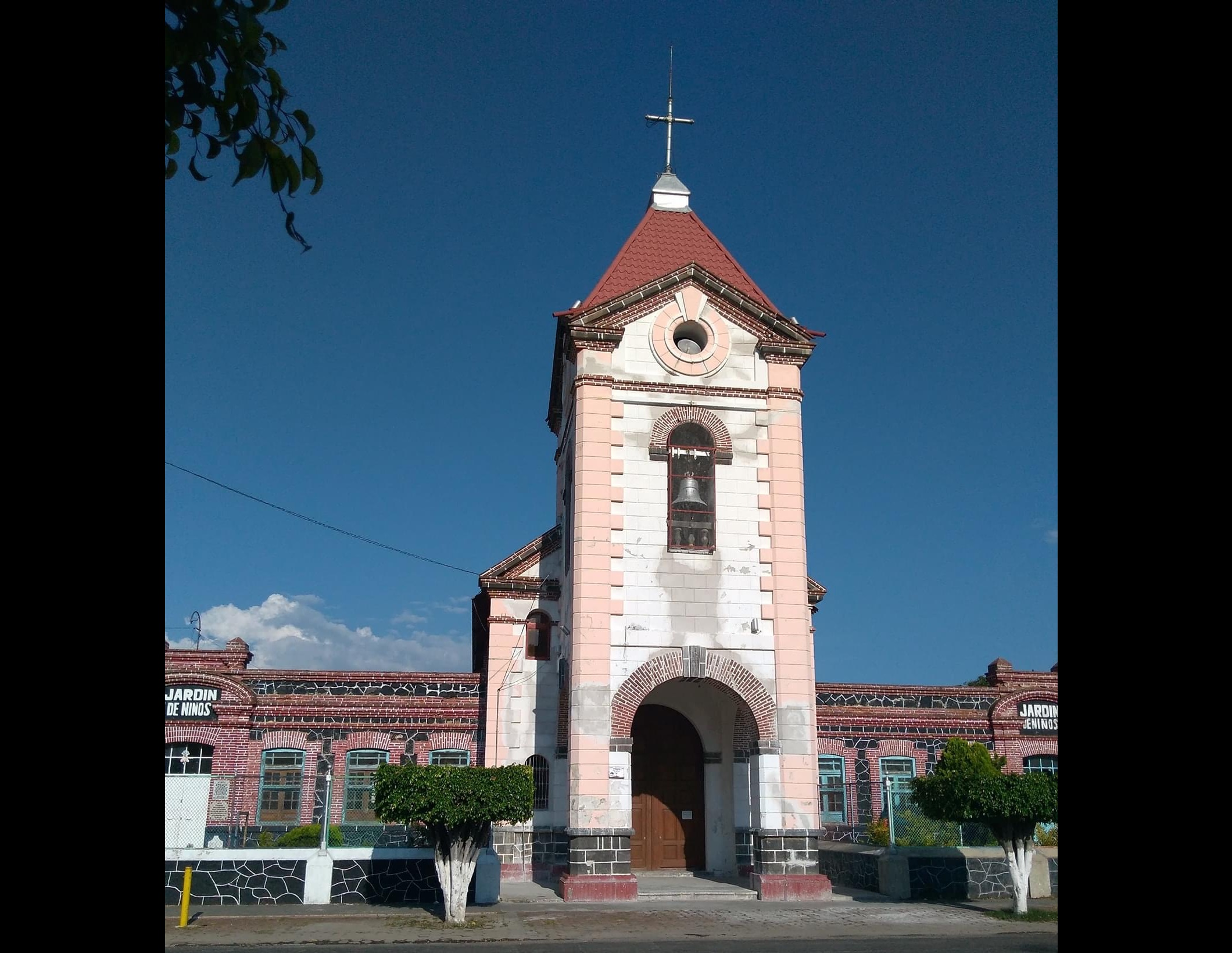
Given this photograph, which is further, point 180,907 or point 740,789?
point 740,789

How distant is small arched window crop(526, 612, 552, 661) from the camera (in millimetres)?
23719

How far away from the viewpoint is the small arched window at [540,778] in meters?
22.4

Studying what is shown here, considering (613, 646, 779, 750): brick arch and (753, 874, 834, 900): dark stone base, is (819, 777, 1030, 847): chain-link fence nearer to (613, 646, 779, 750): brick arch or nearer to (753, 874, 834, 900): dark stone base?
(753, 874, 834, 900): dark stone base

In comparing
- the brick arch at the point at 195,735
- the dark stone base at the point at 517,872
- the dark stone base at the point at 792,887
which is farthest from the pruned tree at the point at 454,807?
the brick arch at the point at 195,735

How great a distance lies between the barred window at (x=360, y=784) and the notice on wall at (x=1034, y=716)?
53.2ft

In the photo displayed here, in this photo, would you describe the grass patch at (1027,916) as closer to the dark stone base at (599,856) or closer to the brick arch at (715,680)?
the brick arch at (715,680)

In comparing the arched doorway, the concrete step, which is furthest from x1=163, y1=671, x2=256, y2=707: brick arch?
the concrete step

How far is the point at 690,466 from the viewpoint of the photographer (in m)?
21.4

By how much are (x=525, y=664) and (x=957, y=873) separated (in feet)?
32.3

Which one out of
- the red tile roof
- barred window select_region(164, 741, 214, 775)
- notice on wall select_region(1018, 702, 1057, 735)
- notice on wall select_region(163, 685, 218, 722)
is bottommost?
barred window select_region(164, 741, 214, 775)

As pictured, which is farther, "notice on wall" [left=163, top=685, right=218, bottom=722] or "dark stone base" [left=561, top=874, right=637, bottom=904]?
"notice on wall" [left=163, top=685, right=218, bottom=722]

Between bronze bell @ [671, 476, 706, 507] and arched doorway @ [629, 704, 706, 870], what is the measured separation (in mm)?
4676
